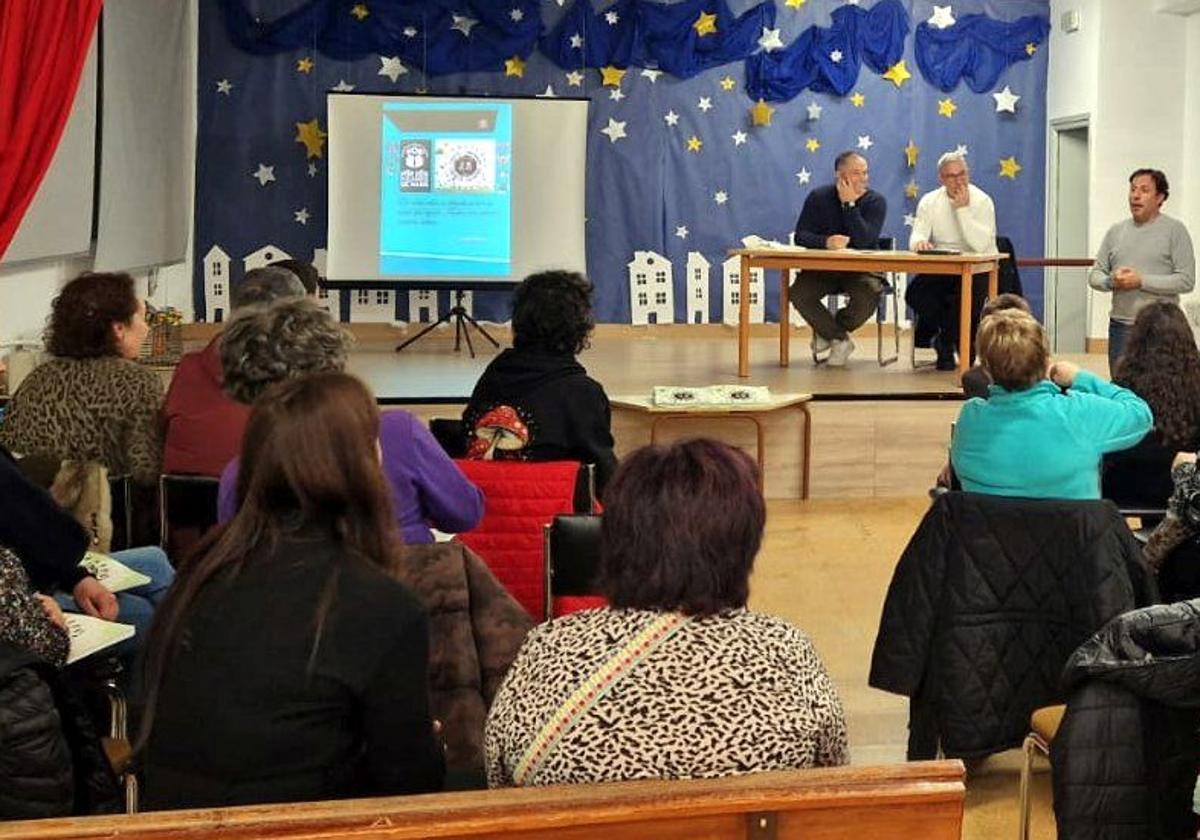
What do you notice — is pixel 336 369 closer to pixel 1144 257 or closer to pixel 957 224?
pixel 1144 257

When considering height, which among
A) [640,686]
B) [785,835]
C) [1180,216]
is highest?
[1180,216]

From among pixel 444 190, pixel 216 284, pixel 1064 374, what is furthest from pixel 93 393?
pixel 216 284

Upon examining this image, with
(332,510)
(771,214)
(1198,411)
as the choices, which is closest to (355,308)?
(771,214)

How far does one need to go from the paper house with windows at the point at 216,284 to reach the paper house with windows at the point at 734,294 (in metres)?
3.35

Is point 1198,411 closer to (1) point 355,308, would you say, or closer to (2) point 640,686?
(2) point 640,686

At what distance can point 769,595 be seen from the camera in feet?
17.5

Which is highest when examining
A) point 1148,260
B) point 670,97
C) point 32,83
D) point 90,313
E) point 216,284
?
point 670,97

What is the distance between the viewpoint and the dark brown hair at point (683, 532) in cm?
194

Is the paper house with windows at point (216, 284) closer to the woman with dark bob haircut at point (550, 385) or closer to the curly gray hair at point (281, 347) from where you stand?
the woman with dark bob haircut at point (550, 385)

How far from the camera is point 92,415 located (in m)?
4.20

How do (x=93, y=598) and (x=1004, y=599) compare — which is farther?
(x=1004, y=599)

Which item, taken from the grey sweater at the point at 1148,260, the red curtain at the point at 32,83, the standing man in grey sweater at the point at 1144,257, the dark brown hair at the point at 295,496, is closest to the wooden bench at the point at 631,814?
the dark brown hair at the point at 295,496

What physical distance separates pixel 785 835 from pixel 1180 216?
9486 mm

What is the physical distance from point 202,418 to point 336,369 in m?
1.00
